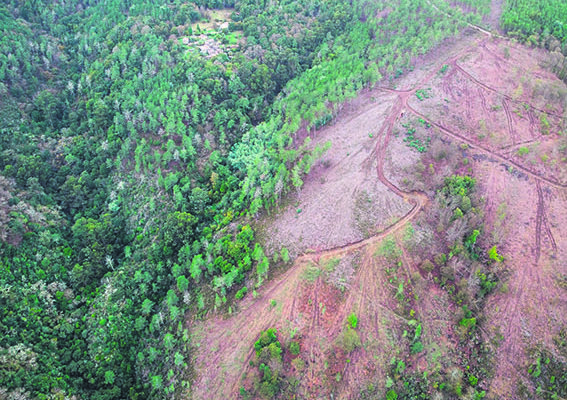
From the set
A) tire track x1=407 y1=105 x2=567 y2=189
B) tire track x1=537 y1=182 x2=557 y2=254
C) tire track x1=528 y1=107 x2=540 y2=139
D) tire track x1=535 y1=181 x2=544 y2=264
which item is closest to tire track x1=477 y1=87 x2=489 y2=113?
tire track x1=528 y1=107 x2=540 y2=139

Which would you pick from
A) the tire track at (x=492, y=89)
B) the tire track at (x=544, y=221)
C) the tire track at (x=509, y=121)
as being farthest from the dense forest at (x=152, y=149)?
the tire track at (x=544, y=221)

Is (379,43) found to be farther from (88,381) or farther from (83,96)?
(88,381)

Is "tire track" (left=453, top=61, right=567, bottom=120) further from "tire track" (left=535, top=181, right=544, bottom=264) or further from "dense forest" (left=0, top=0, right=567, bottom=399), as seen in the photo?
"tire track" (left=535, top=181, right=544, bottom=264)

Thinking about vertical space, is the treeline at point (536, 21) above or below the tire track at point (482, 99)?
above

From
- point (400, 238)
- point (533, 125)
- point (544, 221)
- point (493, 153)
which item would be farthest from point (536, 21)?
point (400, 238)

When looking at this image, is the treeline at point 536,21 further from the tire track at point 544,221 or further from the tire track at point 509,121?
the tire track at point 544,221
